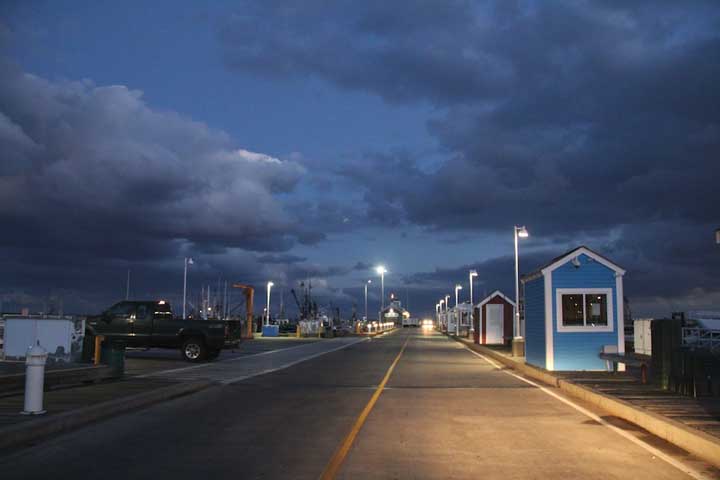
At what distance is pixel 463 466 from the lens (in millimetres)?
8289

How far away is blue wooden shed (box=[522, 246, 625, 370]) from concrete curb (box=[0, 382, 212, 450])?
1314 cm

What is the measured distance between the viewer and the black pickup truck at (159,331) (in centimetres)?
2742

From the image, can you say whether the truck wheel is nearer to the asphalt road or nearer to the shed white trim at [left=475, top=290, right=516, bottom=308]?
the asphalt road

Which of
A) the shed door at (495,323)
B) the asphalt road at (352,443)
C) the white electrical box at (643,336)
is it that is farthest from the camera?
the shed door at (495,323)

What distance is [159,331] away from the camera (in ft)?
90.1

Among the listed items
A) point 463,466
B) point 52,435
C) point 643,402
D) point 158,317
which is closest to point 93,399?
point 52,435

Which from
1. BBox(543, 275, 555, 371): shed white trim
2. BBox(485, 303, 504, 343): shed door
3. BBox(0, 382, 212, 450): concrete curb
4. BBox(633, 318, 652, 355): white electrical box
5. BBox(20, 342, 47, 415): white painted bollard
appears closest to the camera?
BBox(0, 382, 212, 450): concrete curb

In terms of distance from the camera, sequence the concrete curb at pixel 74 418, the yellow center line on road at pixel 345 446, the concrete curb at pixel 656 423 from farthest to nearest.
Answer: the concrete curb at pixel 74 418 < the concrete curb at pixel 656 423 < the yellow center line on road at pixel 345 446

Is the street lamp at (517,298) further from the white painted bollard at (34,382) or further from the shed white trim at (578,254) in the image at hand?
the white painted bollard at (34,382)

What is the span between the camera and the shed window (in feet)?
76.3

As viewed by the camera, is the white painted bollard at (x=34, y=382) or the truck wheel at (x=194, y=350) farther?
the truck wheel at (x=194, y=350)

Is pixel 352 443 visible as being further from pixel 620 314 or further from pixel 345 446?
pixel 620 314

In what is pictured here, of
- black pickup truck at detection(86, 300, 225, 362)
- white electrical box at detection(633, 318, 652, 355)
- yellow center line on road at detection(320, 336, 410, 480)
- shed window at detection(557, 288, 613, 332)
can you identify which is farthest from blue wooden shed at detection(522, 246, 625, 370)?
black pickup truck at detection(86, 300, 225, 362)

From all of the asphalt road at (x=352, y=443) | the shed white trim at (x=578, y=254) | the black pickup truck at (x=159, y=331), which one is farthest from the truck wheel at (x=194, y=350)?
the shed white trim at (x=578, y=254)
